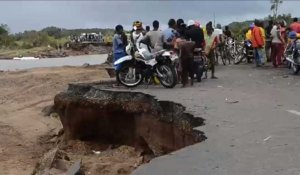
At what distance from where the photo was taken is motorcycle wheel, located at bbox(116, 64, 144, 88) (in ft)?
47.4

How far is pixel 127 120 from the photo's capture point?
12.2 meters

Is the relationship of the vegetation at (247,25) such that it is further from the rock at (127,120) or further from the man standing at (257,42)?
the rock at (127,120)

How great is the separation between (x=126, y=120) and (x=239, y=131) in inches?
169

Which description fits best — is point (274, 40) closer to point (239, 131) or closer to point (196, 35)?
point (196, 35)

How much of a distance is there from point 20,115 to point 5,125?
6.91 ft

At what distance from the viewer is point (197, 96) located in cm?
1248

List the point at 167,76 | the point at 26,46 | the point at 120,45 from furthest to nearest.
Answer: the point at 26,46 → the point at 120,45 → the point at 167,76

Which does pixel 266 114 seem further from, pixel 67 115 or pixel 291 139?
pixel 67 115

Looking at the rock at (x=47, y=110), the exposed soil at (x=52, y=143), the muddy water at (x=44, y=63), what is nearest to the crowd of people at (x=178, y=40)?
the exposed soil at (x=52, y=143)

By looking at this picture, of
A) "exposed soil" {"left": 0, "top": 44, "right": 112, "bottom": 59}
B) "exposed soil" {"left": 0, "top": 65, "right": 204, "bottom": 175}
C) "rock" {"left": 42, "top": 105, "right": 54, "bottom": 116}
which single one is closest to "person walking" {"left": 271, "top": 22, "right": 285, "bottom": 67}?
"exposed soil" {"left": 0, "top": 65, "right": 204, "bottom": 175}

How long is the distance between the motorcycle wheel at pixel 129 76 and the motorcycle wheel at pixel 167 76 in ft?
1.76

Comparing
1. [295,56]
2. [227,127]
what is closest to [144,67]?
[227,127]

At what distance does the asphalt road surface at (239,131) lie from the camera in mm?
6406

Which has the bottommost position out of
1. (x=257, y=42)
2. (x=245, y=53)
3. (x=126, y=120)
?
(x=126, y=120)
